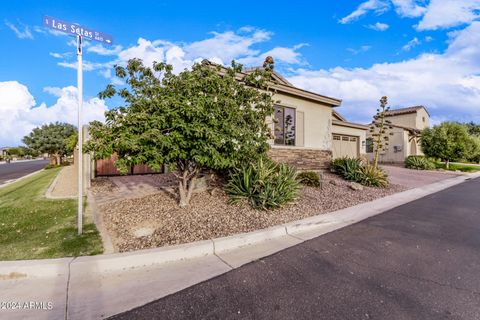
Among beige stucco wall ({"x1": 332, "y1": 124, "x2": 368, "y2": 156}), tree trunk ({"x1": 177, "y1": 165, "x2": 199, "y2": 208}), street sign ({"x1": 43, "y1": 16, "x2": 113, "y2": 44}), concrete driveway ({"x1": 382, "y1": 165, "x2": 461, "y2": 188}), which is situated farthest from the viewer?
beige stucco wall ({"x1": 332, "y1": 124, "x2": 368, "y2": 156})

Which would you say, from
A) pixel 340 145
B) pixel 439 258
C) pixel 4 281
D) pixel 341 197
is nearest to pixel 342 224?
pixel 439 258

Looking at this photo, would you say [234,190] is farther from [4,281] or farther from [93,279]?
[4,281]

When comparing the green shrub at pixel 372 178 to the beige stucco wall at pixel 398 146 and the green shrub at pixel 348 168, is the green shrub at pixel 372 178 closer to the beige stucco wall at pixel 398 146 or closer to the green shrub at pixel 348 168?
the green shrub at pixel 348 168

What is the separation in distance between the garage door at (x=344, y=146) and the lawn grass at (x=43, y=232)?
47.2ft

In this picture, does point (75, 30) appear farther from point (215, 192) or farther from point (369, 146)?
point (369, 146)

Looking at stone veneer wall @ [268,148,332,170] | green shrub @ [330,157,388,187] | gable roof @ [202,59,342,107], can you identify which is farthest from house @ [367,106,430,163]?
green shrub @ [330,157,388,187]

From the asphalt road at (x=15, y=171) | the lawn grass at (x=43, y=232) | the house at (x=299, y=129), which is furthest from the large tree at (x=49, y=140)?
the lawn grass at (x=43, y=232)

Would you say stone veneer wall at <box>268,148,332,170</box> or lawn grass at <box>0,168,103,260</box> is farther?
stone veneer wall at <box>268,148,332,170</box>

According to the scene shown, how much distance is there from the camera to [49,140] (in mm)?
28500

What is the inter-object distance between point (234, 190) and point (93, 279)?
4.07 m

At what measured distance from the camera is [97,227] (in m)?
5.04

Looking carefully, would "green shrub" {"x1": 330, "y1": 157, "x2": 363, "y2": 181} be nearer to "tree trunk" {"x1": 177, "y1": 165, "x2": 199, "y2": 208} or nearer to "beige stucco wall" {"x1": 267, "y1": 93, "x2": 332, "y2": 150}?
"beige stucco wall" {"x1": 267, "y1": 93, "x2": 332, "y2": 150}

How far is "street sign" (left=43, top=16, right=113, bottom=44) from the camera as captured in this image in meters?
3.88

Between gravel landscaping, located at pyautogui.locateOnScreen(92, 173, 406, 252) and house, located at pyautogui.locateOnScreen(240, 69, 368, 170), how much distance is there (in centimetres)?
391
